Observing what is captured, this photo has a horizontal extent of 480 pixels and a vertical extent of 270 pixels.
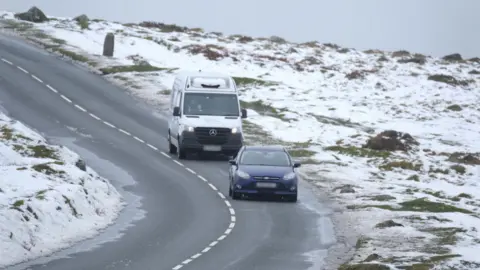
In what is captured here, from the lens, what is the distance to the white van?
117 ft

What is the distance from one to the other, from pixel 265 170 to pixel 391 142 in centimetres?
1628

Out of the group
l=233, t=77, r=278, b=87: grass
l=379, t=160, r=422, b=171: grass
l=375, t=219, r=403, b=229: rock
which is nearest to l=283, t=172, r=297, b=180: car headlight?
l=375, t=219, r=403, b=229: rock

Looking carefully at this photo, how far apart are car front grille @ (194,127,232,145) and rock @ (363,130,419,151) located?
958cm

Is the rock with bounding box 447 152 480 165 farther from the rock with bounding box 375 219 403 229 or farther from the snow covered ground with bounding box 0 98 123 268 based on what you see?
the snow covered ground with bounding box 0 98 123 268

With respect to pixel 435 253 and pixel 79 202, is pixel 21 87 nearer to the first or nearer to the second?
pixel 79 202

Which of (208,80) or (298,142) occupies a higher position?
(208,80)

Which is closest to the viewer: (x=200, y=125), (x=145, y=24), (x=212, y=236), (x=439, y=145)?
(x=212, y=236)

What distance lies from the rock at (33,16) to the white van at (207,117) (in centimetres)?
4539

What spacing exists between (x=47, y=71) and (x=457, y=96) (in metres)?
26.3

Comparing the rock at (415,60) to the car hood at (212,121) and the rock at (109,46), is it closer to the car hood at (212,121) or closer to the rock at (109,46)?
the rock at (109,46)

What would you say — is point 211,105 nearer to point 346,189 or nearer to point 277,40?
point 346,189

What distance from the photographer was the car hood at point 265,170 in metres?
28.4

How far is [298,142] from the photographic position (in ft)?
142

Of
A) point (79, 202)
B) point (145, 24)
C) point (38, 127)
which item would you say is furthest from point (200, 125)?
point (145, 24)
